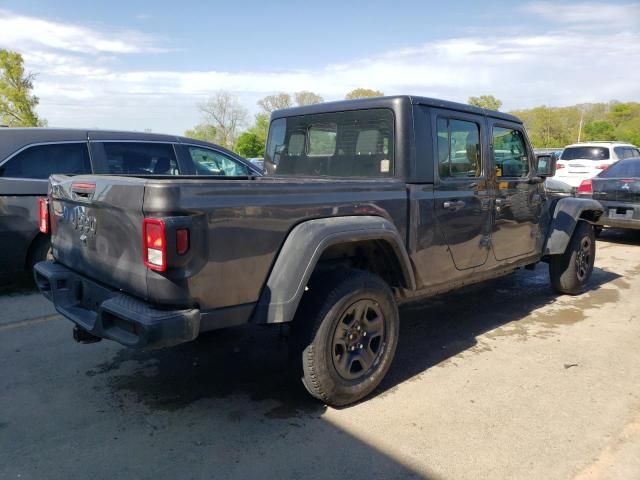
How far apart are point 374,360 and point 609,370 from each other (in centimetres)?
193

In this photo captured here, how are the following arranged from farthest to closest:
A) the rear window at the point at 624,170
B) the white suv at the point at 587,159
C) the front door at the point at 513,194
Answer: the white suv at the point at 587,159 < the rear window at the point at 624,170 < the front door at the point at 513,194

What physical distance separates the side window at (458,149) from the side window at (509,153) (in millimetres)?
307

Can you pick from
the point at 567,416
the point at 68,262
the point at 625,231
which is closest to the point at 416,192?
the point at 567,416

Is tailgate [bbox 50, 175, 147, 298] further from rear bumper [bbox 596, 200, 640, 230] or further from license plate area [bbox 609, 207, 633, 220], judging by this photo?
license plate area [bbox 609, 207, 633, 220]

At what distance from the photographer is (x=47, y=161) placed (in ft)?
18.8

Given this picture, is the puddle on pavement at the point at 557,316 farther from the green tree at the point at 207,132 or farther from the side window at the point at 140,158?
the green tree at the point at 207,132

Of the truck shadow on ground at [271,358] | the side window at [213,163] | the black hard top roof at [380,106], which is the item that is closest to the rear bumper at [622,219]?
the truck shadow on ground at [271,358]

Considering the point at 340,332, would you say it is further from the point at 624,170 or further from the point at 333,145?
the point at 624,170

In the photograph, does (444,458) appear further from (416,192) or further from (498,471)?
(416,192)

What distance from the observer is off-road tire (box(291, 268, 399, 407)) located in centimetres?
303

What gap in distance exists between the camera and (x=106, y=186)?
9.14ft

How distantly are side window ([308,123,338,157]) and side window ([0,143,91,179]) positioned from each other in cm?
307

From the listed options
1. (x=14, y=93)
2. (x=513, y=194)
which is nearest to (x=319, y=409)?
(x=513, y=194)

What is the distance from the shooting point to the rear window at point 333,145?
3.79m
